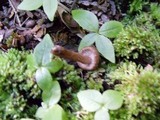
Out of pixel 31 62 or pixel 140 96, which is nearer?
pixel 140 96

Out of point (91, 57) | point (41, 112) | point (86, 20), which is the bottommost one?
point (41, 112)

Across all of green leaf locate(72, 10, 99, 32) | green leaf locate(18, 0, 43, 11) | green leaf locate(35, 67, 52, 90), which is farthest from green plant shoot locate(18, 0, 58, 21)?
green leaf locate(35, 67, 52, 90)

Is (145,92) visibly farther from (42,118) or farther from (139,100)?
(42,118)

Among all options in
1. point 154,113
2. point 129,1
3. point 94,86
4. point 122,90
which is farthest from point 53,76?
point 129,1

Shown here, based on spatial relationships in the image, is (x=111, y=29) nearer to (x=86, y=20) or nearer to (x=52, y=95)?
(x=86, y=20)

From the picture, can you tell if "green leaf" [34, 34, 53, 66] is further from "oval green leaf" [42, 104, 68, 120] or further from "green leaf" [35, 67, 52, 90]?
"oval green leaf" [42, 104, 68, 120]

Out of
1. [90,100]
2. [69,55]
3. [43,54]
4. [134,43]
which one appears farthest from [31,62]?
[134,43]

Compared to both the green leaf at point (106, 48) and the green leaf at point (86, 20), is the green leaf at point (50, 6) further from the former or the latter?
the green leaf at point (106, 48)
